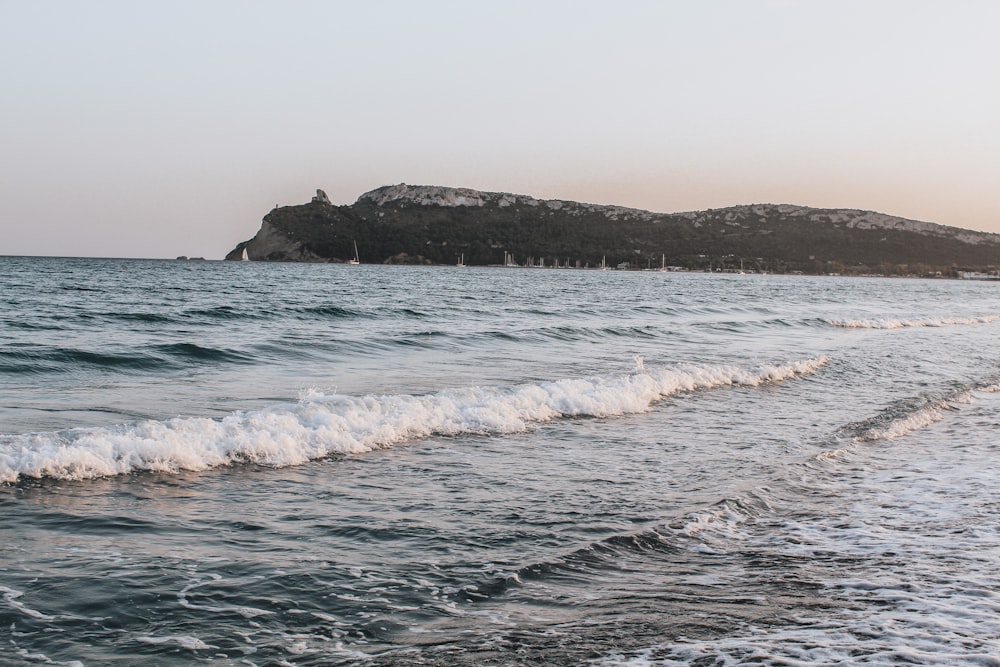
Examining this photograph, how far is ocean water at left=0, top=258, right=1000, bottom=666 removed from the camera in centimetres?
442

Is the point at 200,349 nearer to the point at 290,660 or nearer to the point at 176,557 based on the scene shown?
the point at 176,557

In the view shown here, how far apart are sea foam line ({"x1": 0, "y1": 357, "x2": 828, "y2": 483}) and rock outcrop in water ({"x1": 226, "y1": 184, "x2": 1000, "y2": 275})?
15569cm

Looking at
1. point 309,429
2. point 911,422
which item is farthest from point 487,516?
point 911,422

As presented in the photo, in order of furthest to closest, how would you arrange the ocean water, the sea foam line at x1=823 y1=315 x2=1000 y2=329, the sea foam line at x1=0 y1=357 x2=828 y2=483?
the sea foam line at x1=823 y1=315 x2=1000 y2=329 < the sea foam line at x1=0 y1=357 x2=828 y2=483 < the ocean water

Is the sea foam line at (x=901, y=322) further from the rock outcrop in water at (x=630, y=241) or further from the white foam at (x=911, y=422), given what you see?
the rock outcrop in water at (x=630, y=241)

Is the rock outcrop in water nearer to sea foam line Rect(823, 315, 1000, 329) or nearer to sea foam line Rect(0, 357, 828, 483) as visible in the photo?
sea foam line Rect(823, 315, 1000, 329)

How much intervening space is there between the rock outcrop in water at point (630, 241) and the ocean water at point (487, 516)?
15537 centimetres

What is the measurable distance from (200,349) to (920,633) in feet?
54.5

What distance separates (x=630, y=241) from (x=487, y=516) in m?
176

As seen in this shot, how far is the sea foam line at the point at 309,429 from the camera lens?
790cm

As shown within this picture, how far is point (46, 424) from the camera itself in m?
9.73

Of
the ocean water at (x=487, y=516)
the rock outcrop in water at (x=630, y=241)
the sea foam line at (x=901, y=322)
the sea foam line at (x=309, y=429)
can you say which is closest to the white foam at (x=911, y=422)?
the ocean water at (x=487, y=516)

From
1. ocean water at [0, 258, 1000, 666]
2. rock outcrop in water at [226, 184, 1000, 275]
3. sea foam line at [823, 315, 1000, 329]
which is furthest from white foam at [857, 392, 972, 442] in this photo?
rock outcrop in water at [226, 184, 1000, 275]

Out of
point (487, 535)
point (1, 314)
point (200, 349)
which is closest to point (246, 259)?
point (1, 314)
